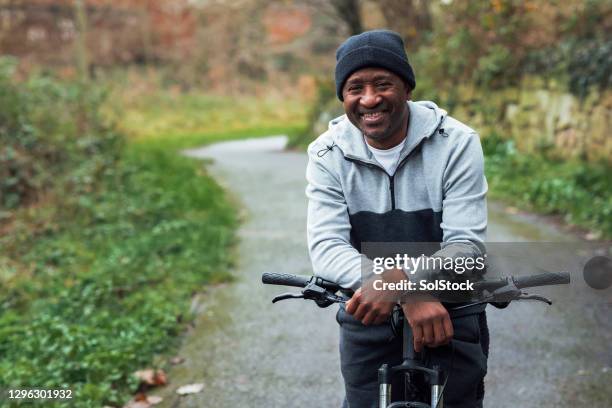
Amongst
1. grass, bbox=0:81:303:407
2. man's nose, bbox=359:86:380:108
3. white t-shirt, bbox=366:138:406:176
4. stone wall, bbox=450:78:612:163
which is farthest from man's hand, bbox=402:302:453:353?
stone wall, bbox=450:78:612:163

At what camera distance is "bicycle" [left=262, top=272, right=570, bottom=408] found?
1.93 metres

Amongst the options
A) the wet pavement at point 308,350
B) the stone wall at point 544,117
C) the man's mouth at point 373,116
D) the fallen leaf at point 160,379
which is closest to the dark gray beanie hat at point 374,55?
the man's mouth at point 373,116

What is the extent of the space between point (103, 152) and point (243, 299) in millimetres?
6585

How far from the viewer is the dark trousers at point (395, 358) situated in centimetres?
226

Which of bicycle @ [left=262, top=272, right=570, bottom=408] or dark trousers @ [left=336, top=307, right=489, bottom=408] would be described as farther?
dark trousers @ [left=336, top=307, right=489, bottom=408]

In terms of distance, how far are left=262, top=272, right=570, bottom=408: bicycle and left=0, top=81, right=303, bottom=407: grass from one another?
98.7 inches

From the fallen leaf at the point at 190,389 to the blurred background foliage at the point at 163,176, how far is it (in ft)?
0.95

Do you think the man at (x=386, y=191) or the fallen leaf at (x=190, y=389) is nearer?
the man at (x=386, y=191)

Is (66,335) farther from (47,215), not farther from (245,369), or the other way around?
(47,215)

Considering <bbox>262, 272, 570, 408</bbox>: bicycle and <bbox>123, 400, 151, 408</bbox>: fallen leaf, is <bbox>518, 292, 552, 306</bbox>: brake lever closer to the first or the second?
<bbox>262, 272, 570, 408</bbox>: bicycle

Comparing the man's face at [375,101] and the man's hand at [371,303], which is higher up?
the man's face at [375,101]

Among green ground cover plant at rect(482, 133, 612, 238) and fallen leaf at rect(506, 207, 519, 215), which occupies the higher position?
green ground cover plant at rect(482, 133, 612, 238)

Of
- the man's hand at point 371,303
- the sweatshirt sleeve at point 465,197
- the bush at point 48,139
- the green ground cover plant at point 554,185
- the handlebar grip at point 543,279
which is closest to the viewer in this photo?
the handlebar grip at point 543,279

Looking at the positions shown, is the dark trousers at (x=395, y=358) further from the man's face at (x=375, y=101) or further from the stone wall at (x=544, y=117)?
the stone wall at (x=544, y=117)
